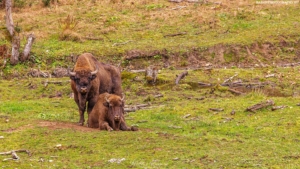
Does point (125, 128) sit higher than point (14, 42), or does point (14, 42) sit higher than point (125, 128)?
point (14, 42)

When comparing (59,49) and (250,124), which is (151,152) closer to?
(250,124)

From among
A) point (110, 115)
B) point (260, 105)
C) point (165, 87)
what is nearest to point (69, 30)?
point (165, 87)

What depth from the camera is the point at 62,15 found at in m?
31.3

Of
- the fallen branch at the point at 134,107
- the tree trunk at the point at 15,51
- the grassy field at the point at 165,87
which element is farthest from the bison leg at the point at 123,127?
the tree trunk at the point at 15,51

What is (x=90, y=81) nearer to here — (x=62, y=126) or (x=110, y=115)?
(x=110, y=115)

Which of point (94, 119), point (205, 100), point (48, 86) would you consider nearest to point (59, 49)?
point (48, 86)

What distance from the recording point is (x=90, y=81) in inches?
Answer: 632

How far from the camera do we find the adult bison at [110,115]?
15.1 metres

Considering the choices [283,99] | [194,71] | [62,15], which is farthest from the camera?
[62,15]

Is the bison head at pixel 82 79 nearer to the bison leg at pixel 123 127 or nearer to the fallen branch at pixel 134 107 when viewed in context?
the bison leg at pixel 123 127

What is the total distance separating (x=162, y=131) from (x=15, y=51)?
11.4 meters

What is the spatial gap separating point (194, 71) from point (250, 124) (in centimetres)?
835

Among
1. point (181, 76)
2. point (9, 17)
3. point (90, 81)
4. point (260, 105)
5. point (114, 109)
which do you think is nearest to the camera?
point (114, 109)

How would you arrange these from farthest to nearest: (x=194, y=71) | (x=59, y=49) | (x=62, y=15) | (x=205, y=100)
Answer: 1. (x=62, y=15)
2. (x=59, y=49)
3. (x=194, y=71)
4. (x=205, y=100)
